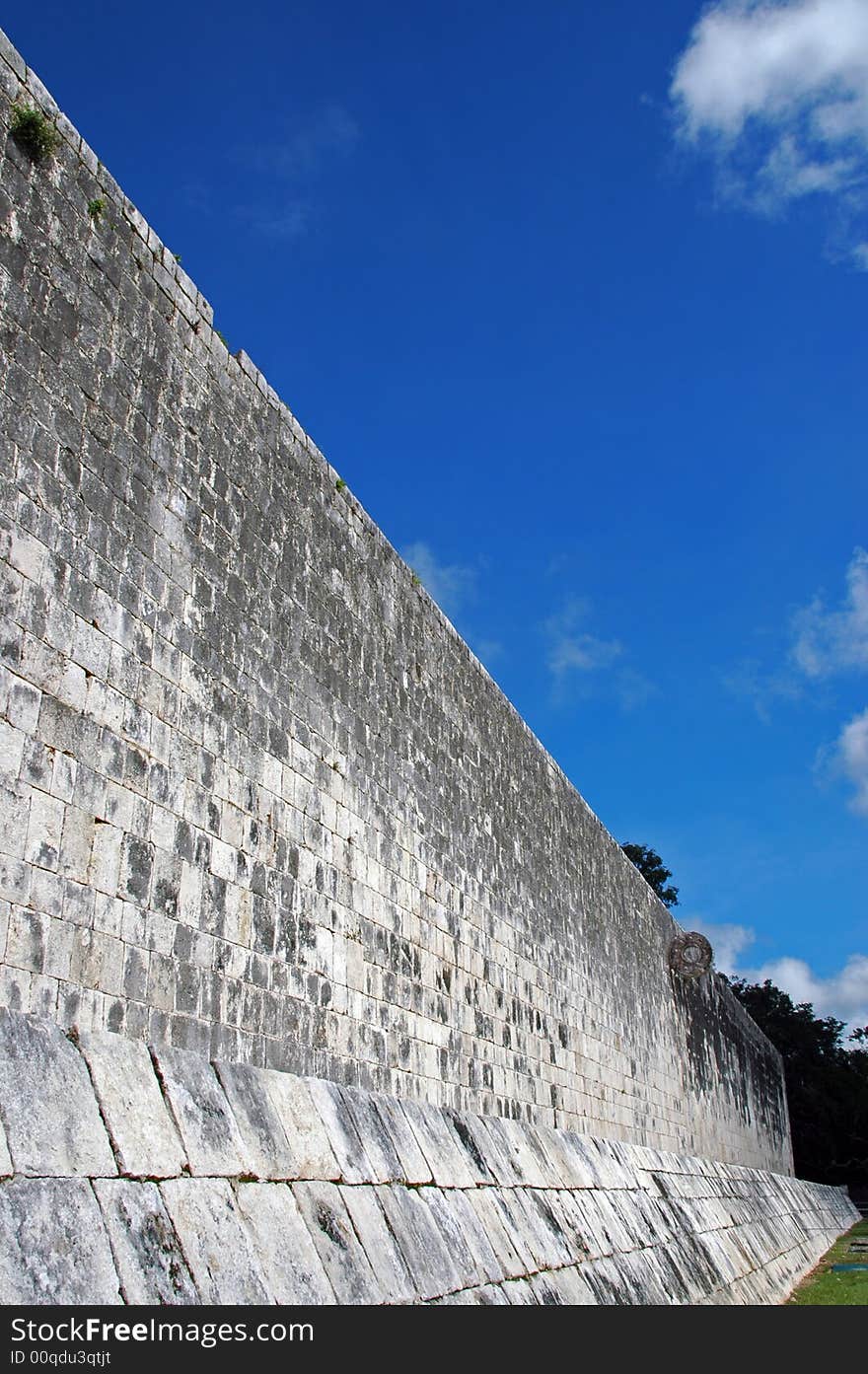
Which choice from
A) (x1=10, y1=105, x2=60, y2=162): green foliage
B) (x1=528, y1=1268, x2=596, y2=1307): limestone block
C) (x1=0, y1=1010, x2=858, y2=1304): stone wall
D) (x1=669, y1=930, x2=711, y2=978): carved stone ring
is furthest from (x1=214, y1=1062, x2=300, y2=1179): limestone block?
(x1=669, y1=930, x2=711, y2=978): carved stone ring

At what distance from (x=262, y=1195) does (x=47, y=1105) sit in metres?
1.15

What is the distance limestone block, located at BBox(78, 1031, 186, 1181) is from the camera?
13.1ft

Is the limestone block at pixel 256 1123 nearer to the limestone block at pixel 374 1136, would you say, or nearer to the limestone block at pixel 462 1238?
the limestone block at pixel 374 1136

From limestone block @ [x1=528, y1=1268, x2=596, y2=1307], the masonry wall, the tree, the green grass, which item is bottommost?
the green grass

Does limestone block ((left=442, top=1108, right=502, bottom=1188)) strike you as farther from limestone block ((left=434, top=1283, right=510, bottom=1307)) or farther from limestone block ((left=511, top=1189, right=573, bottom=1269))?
limestone block ((left=434, top=1283, right=510, bottom=1307))

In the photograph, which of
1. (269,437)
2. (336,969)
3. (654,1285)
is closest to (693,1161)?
(654,1285)

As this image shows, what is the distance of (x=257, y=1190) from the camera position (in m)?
4.54

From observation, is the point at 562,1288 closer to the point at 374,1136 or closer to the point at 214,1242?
the point at 374,1136

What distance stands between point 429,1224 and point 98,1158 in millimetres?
2349

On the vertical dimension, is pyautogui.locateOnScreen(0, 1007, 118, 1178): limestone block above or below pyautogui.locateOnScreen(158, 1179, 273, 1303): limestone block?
above

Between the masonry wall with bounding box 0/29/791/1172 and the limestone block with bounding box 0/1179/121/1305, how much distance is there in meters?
1.06

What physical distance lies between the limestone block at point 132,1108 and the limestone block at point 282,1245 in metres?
0.40
